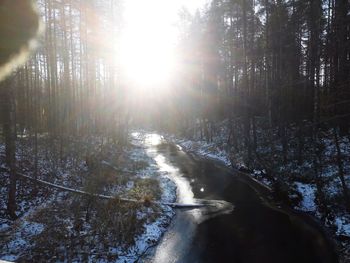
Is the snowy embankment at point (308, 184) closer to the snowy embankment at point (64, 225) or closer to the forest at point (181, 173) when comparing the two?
the forest at point (181, 173)

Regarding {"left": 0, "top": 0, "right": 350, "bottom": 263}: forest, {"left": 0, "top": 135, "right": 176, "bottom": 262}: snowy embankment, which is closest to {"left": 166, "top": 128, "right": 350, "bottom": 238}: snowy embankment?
{"left": 0, "top": 0, "right": 350, "bottom": 263}: forest

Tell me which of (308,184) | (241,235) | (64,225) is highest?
(308,184)

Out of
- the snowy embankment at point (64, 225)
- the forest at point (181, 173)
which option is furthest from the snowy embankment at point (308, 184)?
the snowy embankment at point (64, 225)

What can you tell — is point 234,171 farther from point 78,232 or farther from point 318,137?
point 78,232

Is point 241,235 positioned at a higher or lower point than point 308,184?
lower

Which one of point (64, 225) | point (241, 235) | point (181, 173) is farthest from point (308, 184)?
point (64, 225)

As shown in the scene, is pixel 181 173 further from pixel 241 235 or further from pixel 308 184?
pixel 241 235

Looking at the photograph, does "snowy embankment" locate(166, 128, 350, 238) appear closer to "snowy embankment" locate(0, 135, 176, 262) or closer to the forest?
the forest

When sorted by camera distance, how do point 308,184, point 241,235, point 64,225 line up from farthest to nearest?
point 308,184
point 241,235
point 64,225

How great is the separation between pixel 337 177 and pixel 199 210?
689 centimetres

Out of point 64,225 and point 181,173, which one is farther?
point 181,173

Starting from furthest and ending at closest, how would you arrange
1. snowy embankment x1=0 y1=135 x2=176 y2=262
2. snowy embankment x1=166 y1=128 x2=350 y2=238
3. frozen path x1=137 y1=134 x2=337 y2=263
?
snowy embankment x1=166 y1=128 x2=350 y2=238 → frozen path x1=137 y1=134 x2=337 y2=263 → snowy embankment x1=0 y1=135 x2=176 y2=262

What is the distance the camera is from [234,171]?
23.6m

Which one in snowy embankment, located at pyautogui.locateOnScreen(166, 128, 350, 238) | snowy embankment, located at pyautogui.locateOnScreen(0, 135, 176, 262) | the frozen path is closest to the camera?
snowy embankment, located at pyautogui.locateOnScreen(0, 135, 176, 262)
